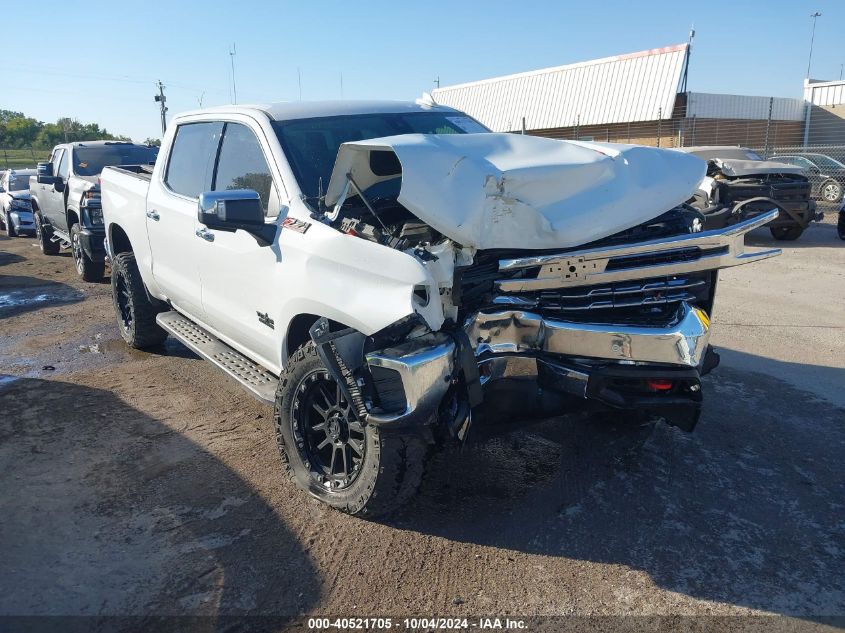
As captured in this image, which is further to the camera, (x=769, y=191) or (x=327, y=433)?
(x=769, y=191)

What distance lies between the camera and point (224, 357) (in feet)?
15.3

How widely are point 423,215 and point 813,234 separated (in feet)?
46.0

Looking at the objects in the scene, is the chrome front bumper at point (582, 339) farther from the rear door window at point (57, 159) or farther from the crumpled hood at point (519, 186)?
the rear door window at point (57, 159)

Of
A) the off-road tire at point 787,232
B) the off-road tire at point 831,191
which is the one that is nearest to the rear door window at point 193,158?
the off-road tire at point 787,232

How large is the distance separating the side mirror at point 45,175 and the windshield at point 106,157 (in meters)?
0.40

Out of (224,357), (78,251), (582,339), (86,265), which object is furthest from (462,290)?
(78,251)

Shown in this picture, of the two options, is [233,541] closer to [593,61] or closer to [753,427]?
[753,427]

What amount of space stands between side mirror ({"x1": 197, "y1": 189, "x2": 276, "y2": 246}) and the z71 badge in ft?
0.41

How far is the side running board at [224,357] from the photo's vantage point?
13.3ft

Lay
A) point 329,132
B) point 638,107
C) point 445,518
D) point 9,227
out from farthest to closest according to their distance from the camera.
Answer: point 638,107 < point 9,227 < point 329,132 < point 445,518

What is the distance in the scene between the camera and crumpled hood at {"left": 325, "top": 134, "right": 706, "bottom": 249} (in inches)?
119

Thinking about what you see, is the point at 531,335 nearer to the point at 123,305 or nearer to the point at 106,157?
the point at 123,305

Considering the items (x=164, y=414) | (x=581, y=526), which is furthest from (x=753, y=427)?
(x=164, y=414)

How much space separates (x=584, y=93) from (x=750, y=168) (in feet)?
53.8
